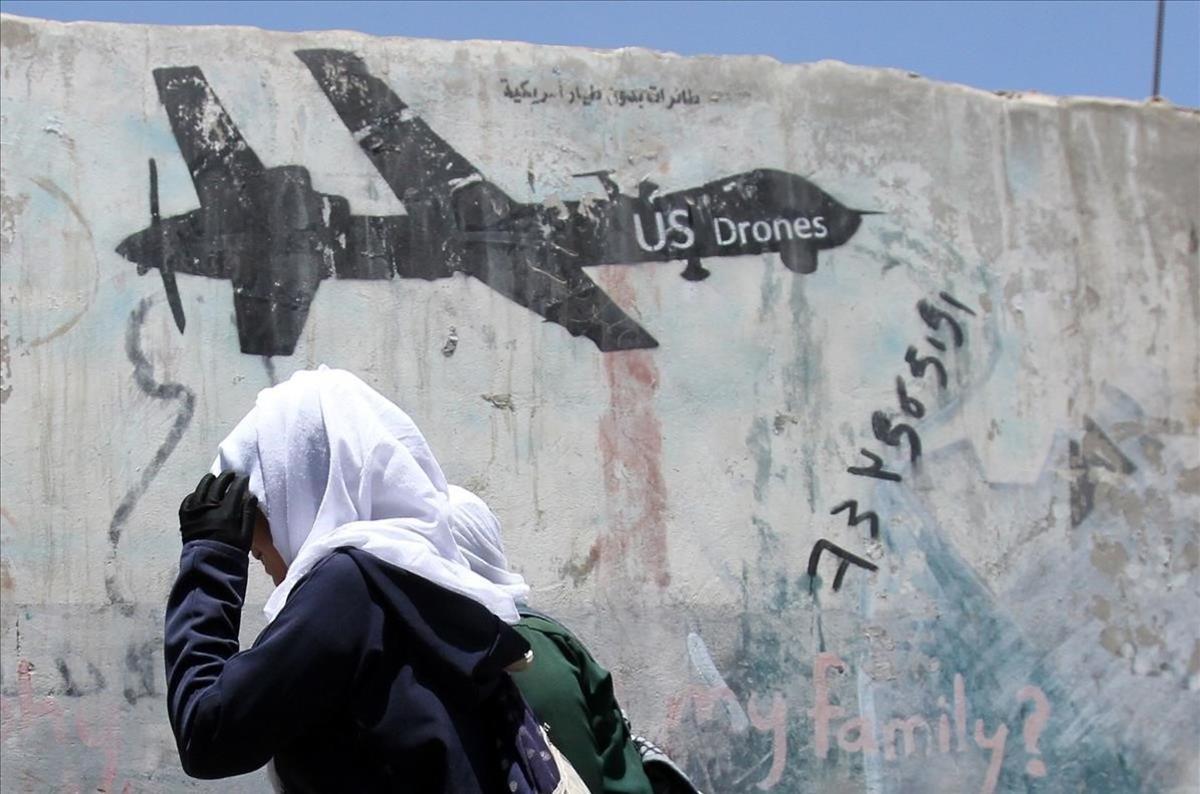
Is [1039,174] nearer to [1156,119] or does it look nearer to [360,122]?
[1156,119]

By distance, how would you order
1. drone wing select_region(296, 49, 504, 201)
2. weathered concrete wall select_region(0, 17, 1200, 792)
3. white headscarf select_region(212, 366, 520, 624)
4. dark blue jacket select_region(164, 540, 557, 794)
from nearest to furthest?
dark blue jacket select_region(164, 540, 557, 794) < white headscarf select_region(212, 366, 520, 624) < weathered concrete wall select_region(0, 17, 1200, 792) < drone wing select_region(296, 49, 504, 201)

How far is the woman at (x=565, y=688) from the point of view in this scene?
6.86 feet

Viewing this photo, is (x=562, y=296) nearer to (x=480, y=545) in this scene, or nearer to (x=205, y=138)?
(x=205, y=138)

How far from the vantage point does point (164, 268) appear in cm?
472

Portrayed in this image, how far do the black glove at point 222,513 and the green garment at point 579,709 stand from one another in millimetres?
404

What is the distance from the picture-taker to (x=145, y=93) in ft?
15.7

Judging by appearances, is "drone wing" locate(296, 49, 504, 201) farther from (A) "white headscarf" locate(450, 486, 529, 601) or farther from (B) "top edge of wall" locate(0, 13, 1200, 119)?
(A) "white headscarf" locate(450, 486, 529, 601)

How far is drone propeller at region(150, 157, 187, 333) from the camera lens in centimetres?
471

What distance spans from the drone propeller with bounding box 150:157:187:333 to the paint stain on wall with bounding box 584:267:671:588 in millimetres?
1314

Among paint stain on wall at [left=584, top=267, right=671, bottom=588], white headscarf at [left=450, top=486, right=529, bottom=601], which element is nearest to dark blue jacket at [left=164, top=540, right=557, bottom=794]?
white headscarf at [left=450, top=486, right=529, bottom=601]

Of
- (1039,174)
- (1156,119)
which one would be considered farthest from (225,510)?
(1156,119)

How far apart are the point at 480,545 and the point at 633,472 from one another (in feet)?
9.46

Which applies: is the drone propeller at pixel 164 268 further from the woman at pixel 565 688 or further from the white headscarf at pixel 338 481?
the white headscarf at pixel 338 481

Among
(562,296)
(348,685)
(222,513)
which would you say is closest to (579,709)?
(348,685)
